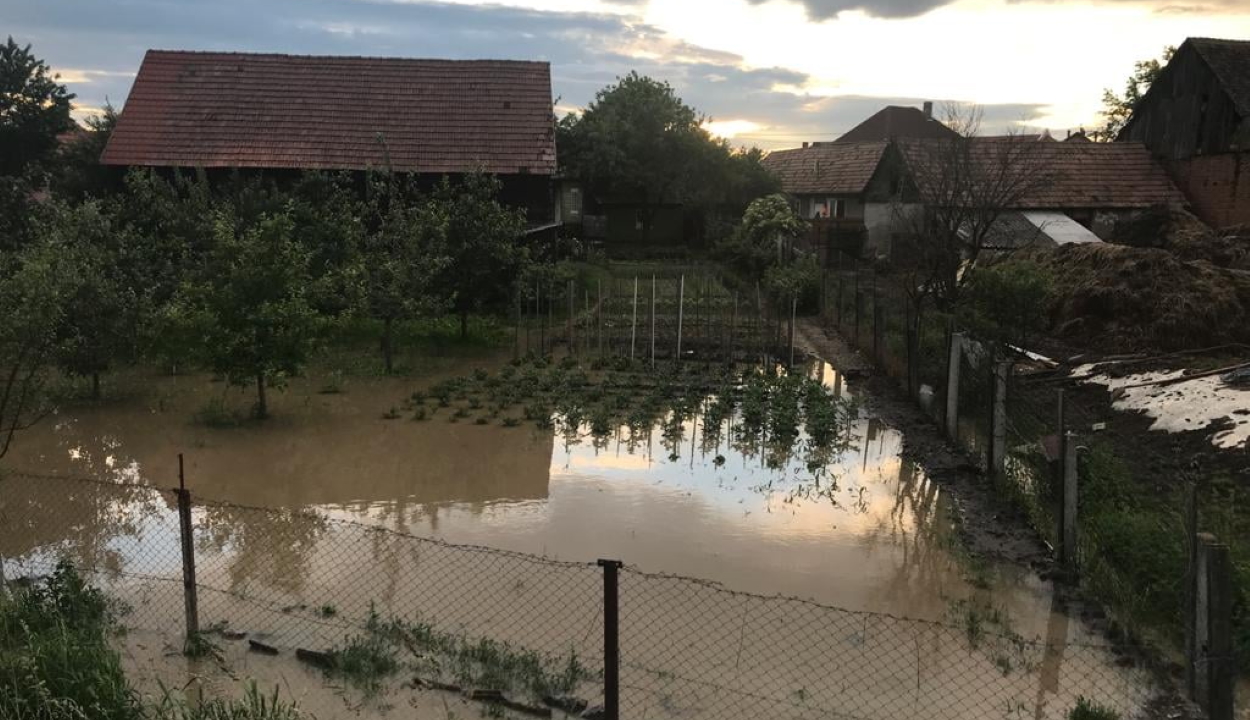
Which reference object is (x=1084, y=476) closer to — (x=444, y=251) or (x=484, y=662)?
(x=484, y=662)

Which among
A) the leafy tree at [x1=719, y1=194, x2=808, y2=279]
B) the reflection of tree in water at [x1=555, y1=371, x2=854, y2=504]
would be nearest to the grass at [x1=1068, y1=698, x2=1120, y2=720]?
Answer: the reflection of tree in water at [x1=555, y1=371, x2=854, y2=504]

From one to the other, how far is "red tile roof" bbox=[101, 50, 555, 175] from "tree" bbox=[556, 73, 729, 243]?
24.7 feet

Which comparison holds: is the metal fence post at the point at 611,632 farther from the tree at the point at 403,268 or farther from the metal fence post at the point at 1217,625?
the tree at the point at 403,268

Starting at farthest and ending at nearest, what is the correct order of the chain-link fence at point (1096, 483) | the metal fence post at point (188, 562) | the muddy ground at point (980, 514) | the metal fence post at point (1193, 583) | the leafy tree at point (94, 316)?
the leafy tree at point (94, 316), the chain-link fence at point (1096, 483), the muddy ground at point (980, 514), the metal fence post at point (188, 562), the metal fence post at point (1193, 583)

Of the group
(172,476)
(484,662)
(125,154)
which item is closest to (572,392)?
(172,476)

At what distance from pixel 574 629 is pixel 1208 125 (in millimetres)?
28582

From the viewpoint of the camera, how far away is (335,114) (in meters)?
23.9

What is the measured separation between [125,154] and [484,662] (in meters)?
21.1

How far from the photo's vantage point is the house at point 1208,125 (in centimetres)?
2597

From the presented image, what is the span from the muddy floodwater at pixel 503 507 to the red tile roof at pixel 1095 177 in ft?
61.6

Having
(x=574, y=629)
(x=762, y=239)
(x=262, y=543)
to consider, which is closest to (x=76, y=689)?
(x=574, y=629)

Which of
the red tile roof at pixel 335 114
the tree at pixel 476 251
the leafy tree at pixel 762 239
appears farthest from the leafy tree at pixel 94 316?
the leafy tree at pixel 762 239

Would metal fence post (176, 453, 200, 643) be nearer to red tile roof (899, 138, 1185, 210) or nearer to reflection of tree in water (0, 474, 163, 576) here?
reflection of tree in water (0, 474, 163, 576)

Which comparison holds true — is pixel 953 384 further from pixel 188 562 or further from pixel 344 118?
pixel 344 118
